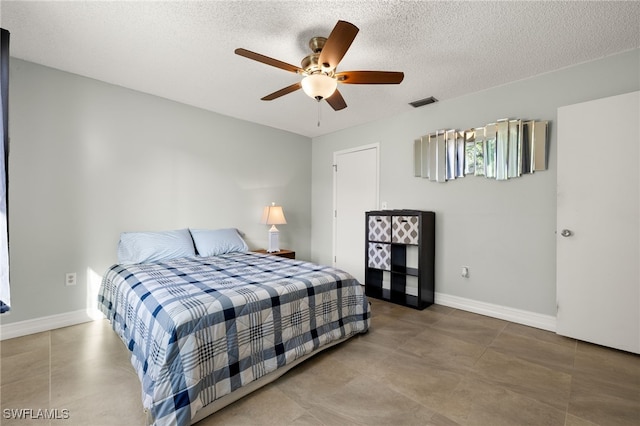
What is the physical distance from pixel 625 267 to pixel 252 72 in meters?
3.57

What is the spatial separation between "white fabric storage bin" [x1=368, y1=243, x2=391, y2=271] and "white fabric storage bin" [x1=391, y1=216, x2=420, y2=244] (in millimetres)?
183

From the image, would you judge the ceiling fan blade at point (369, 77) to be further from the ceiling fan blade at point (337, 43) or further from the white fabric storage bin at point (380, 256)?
the white fabric storage bin at point (380, 256)

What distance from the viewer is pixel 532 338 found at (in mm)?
2512

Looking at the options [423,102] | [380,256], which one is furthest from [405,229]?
[423,102]

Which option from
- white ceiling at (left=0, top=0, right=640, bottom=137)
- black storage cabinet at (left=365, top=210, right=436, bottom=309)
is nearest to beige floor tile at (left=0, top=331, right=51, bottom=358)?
white ceiling at (left=0, top=0, right=640, bottom=137)

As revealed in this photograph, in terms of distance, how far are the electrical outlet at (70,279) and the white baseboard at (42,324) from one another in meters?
0.28

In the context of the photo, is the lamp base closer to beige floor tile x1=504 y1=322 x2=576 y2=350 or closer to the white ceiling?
the white ceiling

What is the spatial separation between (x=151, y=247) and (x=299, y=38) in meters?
2.42

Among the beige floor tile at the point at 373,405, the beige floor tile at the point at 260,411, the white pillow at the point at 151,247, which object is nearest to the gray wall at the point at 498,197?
the beige floor tile at the point at 373,405

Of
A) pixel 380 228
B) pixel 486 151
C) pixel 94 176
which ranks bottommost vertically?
pixel 380 228

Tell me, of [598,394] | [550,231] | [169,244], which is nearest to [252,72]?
[169,244]

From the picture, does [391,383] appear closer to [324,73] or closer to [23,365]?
[324,73]

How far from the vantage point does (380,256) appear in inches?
145

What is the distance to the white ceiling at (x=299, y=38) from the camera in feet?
6.08
